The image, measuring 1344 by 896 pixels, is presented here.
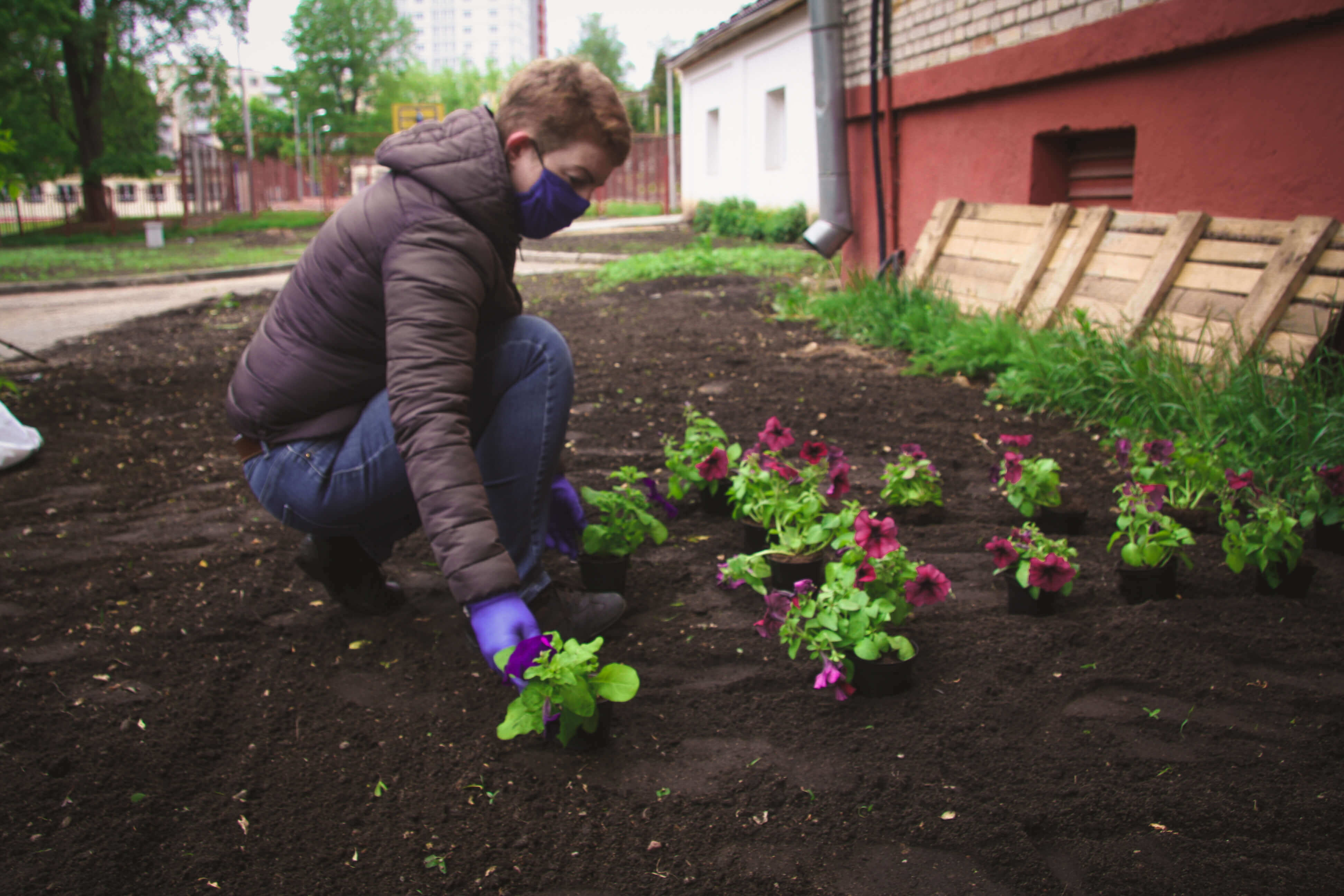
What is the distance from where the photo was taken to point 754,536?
284 cm

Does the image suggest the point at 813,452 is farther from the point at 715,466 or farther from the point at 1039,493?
the point at 1039,493

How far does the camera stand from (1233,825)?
158cm

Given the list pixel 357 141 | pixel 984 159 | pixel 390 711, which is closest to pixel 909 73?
pixel 984 159

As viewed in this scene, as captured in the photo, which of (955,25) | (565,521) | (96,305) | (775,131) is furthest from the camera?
(775,131)

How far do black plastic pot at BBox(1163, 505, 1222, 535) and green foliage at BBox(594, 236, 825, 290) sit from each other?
6.41 meters

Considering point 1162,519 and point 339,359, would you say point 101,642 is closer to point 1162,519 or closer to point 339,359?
point 339,359

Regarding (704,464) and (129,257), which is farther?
(129,257)

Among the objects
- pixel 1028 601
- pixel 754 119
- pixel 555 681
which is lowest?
pixel 1028 601

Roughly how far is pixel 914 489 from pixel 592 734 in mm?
1521

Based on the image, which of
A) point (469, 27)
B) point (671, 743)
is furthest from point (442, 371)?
point (469, 27)

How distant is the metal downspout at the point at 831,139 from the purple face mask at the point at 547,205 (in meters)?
6.20

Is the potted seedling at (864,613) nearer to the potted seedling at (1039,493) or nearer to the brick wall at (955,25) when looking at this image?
the potted seedling at (1039,493)

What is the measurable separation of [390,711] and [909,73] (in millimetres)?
6580

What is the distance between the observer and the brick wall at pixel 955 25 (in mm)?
5379
